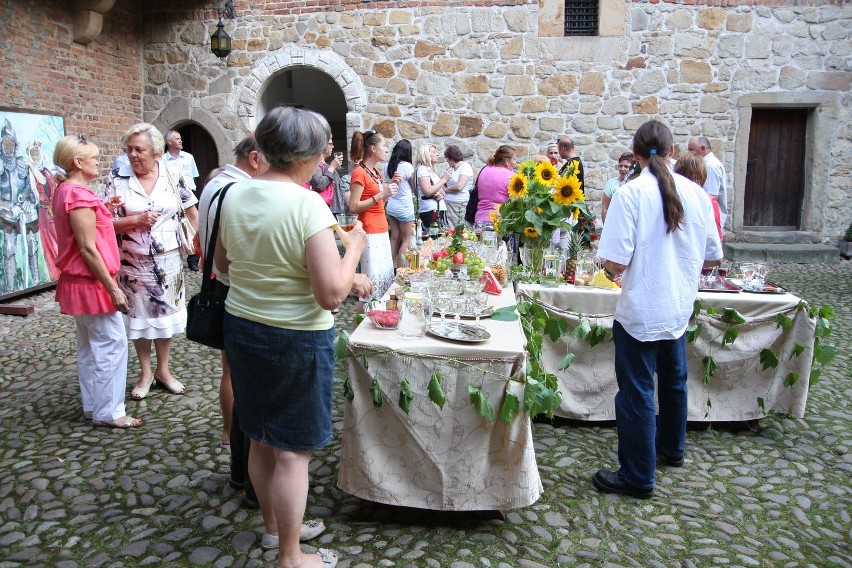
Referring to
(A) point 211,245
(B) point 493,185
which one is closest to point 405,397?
(A) point 211,245

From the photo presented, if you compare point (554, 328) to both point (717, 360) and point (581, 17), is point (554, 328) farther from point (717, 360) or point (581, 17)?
point (581, 17)

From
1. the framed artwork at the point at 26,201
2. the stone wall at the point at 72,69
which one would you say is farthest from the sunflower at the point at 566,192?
the stone wall at the point at 72,69

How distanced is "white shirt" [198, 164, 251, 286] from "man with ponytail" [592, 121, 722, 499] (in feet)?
5.67

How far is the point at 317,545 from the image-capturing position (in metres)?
2.76

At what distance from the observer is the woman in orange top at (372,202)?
5.76m

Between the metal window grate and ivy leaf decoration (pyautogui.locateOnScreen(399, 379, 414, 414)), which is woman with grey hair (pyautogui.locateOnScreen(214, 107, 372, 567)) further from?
the metal window grate

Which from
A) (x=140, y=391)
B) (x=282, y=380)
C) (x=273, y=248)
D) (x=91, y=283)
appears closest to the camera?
(x=273, y=248)

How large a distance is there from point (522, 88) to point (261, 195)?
8.67 metres

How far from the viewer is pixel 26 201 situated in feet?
25.1

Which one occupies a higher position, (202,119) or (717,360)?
(202,119)

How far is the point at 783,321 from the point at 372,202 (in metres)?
3.31

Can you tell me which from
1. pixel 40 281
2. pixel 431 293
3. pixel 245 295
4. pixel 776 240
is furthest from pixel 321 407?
pixel 776 240

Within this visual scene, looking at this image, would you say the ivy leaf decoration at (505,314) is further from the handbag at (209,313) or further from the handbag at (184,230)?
the handbag at (184,230)

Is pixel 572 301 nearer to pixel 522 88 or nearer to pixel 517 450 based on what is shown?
pixel 517 450
